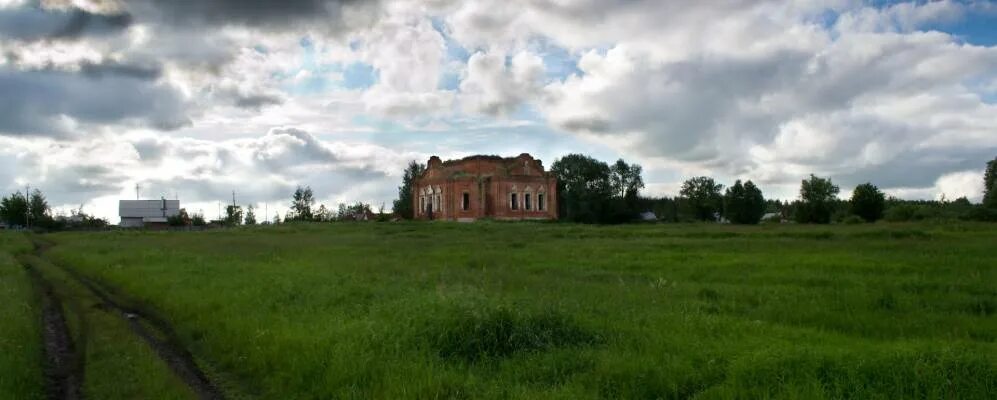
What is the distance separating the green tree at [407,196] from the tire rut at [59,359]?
2727 inches

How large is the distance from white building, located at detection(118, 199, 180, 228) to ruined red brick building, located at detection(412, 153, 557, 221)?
231ft

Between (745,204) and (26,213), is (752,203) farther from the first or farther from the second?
(26,213)

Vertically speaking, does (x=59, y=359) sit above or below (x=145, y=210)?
below

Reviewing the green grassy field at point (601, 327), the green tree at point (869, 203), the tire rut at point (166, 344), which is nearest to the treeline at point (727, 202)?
the green tree at point (869, 203)

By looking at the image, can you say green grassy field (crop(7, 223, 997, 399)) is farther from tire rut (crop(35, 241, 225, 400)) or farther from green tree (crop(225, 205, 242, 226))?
green tree (crop(225, 205, 242, 226))

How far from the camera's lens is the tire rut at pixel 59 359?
9328 mm

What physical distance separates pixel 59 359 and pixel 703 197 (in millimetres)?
96187

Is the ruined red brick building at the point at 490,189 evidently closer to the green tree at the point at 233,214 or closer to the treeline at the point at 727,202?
the treeline at the point at 727,202

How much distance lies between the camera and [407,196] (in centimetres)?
9881

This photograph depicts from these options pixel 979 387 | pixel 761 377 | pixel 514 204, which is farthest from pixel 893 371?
pixel 514 204

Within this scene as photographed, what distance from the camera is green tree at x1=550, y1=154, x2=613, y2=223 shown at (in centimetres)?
7762

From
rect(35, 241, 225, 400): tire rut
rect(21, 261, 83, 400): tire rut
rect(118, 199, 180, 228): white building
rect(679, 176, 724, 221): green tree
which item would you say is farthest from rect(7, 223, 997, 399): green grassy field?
rect(118, 199, 180, 228): white building

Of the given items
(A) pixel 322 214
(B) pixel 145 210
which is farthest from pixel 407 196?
(B) pixel 145 210

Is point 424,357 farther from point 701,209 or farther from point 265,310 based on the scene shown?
point 701,209
